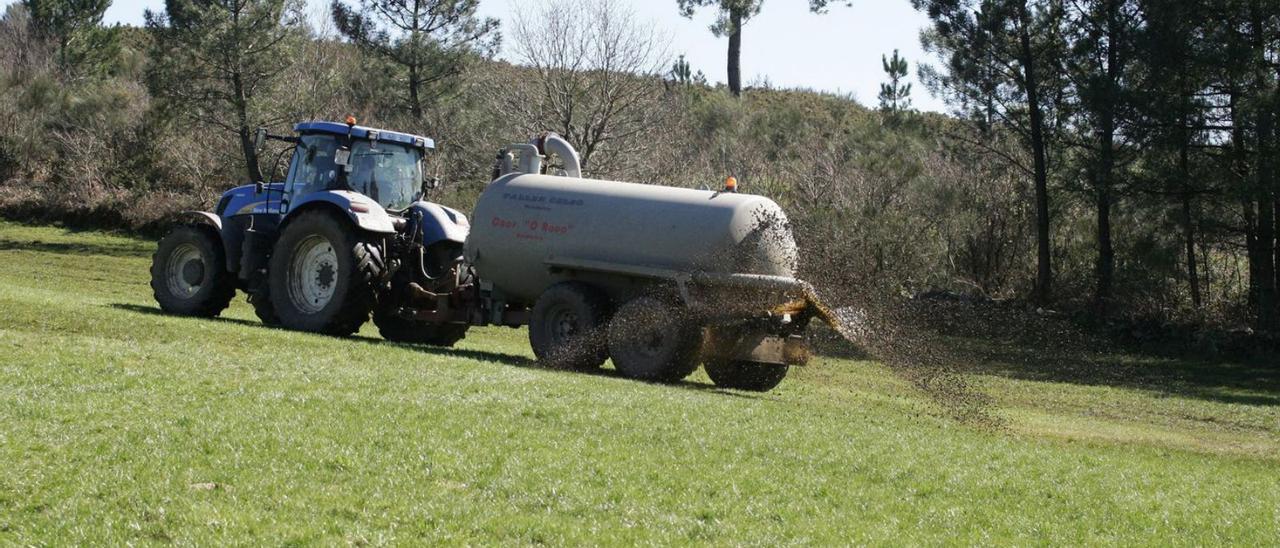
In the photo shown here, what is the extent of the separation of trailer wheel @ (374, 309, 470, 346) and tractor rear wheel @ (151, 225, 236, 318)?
246 cm

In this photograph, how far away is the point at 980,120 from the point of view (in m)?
35.1

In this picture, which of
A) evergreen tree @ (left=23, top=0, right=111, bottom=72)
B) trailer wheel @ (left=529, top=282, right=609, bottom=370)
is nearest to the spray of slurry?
trailer wheel @ (left=529, top=282, right=609, bottom=370)

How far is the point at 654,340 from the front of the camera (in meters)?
17.8

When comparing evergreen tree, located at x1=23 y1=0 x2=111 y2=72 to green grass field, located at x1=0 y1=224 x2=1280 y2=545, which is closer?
green grass field, located at x1=0 y1=224 x2=1280 y2=545

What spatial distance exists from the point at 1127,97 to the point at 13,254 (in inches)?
1109

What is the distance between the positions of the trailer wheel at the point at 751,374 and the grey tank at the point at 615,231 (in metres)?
1.51

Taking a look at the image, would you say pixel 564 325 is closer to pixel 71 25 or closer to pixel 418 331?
pixel 418 331

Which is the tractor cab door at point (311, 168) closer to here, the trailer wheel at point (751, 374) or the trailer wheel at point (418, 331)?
the trailer wheel at point (418, 331)

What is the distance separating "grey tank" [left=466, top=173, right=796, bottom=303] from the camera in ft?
57.5

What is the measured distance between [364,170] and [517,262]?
3589 mm

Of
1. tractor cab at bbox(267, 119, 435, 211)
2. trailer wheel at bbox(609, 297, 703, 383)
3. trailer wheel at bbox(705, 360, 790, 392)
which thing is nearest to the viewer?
trailer wheel at bbox(609, 297, 703, 383)

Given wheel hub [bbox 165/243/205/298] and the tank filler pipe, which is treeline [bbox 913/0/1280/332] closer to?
the tank filler pipe

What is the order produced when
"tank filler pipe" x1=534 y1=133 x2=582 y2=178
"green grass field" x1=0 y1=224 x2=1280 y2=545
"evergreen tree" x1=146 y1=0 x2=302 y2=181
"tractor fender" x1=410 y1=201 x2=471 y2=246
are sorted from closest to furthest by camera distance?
1. "green grass field" x1=0 y1=224 x2=1280 y2=545
2. "tank filler pipe" x1=534 y1=133 x2=582 y2=178
3. "tractor fender" x1=410 y1=201 x2=471 y2=246
4. "evergreen tree" x1=146 y1=0 x2=302 y2=181

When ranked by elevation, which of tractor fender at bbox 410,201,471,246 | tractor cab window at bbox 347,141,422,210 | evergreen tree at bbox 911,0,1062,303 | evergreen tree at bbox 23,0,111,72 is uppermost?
evergreen tree at bbox 23,0,111,72
